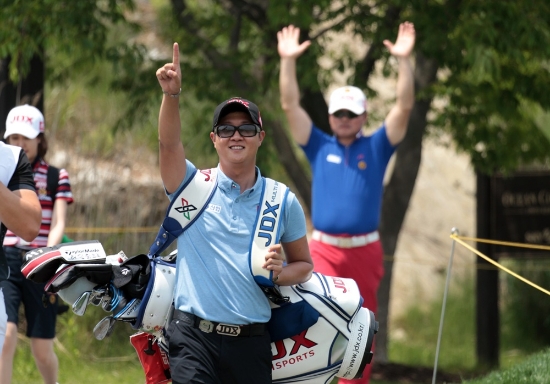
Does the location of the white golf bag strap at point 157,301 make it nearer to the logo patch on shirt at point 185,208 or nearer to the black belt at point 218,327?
the black belt at point 218,327

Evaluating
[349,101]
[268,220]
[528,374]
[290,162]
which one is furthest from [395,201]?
[268,220]

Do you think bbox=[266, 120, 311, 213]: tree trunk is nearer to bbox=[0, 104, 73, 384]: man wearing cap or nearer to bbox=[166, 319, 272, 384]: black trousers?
bbox=[0, 104, 73, 384]: man wearing cap

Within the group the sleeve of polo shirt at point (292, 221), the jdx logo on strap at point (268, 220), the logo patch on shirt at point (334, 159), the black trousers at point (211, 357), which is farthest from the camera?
the logo patch on shirt at point (334, 159)

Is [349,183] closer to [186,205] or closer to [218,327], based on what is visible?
[186,205]

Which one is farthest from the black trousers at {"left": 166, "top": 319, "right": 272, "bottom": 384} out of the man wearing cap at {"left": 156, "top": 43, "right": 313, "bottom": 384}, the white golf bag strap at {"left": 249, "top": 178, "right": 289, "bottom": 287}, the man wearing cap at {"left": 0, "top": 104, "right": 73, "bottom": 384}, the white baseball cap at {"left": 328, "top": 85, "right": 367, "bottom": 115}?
the white baseball cap at {"left": 328, "top": 85, "right": 367, "bottom": 115}

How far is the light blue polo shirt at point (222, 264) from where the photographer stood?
12.8 feet

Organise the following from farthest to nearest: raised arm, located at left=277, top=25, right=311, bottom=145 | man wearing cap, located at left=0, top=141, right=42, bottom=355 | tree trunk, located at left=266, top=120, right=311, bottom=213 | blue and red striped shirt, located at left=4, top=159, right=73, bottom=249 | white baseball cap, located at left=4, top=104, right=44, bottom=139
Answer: tree trunk, located at left=266, top=120, right=311, bottom=213
raised arm, located at left=277, top=25, right=311, bottom=145
blue and red striped shirt, located at left=4, top=159, right=73, bottom=249
white baseball cap, located at left=4, top=104, right=44, bottom=139
man wearing cap, located at left=0, top=141, right=42, bottom=355

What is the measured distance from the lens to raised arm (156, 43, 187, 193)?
152 inches

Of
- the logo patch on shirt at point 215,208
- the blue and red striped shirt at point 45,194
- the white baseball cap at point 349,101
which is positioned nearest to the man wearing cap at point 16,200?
the logo patch on shirt at point 215,208

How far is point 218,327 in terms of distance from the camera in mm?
3885

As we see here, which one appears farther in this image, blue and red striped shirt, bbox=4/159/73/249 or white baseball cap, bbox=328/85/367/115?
white baseball cap, bbox=328/85/367/115

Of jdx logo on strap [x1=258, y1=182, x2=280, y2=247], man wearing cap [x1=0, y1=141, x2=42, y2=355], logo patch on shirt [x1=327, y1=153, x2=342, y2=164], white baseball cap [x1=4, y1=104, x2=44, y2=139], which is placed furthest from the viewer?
logo patch on shirt [x1=327, y1=153, x2=342, y2=164]

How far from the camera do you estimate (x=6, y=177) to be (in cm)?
393

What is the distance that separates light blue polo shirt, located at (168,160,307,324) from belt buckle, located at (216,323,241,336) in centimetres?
2
